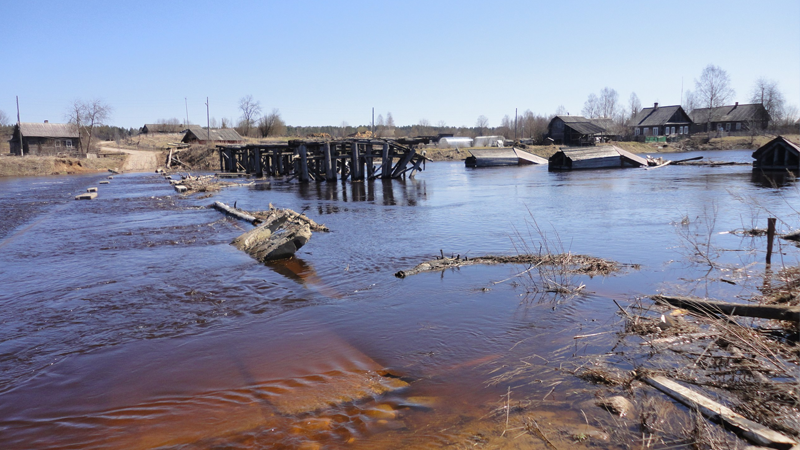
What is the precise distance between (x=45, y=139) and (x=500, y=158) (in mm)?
53343

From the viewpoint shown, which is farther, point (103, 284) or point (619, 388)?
point (103, 284)

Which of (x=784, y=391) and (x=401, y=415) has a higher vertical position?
(x=784, y=391)

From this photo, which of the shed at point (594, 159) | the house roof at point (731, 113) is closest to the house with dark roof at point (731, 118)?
the house roof at point (731, 113)

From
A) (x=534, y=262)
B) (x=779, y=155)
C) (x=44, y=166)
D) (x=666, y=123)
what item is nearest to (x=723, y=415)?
(x=534, y=262)

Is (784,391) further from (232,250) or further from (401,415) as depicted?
(232,250)

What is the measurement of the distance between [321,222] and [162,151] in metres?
56.2

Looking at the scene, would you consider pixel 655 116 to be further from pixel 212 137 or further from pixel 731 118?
pixel 212 137

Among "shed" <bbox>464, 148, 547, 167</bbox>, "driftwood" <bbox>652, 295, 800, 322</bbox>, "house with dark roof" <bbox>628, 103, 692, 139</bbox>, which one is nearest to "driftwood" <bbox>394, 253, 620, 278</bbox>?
"driftwood" <bbox>652, 295, 800, 322</bbox>

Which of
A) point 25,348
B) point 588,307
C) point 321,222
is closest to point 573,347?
point 588,307

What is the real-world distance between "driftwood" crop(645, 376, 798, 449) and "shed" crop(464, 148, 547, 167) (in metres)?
45.9

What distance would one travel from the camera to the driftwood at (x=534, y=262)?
27.6 feet

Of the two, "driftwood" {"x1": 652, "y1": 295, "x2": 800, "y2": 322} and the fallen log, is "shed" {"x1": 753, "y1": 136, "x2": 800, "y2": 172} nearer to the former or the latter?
the fallen log

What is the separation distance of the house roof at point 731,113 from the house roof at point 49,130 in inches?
3608

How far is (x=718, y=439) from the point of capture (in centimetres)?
330
